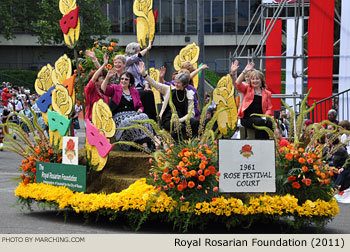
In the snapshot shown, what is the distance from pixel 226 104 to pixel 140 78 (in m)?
1.73

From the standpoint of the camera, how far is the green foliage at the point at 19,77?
142 feet

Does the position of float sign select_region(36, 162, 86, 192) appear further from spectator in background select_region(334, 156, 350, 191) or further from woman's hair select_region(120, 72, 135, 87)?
spectator in background select_region(334, 156, 350, 191)

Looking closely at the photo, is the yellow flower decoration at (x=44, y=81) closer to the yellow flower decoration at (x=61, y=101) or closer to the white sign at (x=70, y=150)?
the yellow flower decoration at (x=61, y=101)

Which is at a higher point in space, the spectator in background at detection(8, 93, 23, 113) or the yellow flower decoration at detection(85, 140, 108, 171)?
the spectator in background at detection(8, 93, 23, 113)

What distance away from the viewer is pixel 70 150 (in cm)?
955

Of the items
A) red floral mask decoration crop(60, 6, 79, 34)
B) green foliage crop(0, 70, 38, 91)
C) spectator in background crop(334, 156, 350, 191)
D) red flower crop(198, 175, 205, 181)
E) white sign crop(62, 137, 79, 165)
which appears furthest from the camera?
green foliage crop(0, 70, 38, 91)

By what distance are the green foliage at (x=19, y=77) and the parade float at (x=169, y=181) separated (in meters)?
34.3

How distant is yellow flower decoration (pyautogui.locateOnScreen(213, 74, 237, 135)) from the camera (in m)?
10.5

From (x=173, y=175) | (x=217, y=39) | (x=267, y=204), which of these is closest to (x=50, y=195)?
(x=173, y=175)

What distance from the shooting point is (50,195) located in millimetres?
9266

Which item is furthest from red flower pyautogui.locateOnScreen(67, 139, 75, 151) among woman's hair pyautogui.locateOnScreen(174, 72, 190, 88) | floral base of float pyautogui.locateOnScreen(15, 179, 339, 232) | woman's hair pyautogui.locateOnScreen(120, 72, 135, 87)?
woman's hair pyautogui.locateOnScreen(174, 72, 190, 88)

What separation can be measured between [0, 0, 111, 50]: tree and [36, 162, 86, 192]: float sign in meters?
25.8

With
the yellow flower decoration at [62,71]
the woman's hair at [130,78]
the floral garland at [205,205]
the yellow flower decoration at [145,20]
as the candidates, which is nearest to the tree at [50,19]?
the yellow flower decoration at [145,20]

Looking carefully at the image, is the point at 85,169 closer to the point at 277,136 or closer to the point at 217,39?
the point at 277,136
